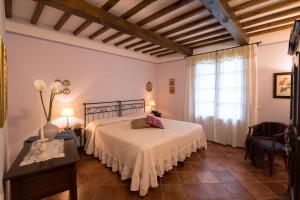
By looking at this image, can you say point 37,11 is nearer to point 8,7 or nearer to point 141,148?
point 8,7

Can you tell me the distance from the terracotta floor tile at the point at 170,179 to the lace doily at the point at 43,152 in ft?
5.38

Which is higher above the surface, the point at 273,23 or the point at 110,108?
the point at 273,23

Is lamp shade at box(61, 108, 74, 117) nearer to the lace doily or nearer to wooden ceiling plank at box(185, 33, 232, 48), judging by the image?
the lace doily

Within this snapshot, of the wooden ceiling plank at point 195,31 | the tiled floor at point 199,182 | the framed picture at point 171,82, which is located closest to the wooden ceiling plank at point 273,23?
the wooden ceiling plank at point 195,31

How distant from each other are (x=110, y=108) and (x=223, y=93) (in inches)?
125

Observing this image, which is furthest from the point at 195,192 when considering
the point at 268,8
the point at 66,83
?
the point at 66,83

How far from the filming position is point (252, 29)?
10.4ft

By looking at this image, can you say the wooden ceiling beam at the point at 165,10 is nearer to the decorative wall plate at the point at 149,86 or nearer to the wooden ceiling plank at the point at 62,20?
the wooden ceiling plank at the point at 62,20

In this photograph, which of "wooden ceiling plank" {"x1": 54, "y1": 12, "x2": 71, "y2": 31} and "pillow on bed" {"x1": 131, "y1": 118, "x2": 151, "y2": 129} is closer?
"wooden ceiling plank" {"x1": 54, "y1": 12, "x2": 71, "y2": 31}

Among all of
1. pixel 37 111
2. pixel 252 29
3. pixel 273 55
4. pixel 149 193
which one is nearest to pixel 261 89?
pixel 273 55

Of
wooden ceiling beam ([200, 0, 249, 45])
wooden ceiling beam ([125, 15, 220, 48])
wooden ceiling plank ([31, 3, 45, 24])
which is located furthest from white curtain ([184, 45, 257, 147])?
wooden ceiling plank ([31, 3, 45, 24])

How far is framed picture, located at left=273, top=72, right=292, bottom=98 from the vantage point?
3225mm

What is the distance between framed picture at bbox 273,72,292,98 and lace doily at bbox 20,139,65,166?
4.26 meters

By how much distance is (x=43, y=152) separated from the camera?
1.54 metres
